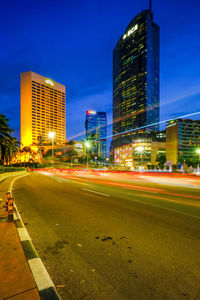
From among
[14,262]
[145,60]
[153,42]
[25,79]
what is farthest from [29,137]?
[153,42]

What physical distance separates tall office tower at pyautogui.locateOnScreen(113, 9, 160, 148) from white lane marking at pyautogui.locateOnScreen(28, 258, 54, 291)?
173 metres

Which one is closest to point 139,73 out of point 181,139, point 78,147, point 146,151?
point 181,139

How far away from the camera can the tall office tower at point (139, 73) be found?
167500mm

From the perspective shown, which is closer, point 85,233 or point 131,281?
point 131,281

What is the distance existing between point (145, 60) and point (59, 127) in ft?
390

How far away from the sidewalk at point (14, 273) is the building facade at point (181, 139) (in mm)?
139030

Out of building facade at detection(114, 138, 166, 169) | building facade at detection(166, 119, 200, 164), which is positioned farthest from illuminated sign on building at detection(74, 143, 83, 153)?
building facade at detection(166, 119, 200, 164)

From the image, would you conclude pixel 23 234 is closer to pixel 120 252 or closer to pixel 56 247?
pixel 56 247

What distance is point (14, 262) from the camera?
298 cm

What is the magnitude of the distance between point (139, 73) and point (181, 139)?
89.5 meters

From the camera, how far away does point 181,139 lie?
132m

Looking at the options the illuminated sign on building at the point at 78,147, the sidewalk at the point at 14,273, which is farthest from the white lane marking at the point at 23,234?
the illuminated sign on building at the point at 78,147

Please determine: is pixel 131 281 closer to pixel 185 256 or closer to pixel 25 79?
pixel 185 256

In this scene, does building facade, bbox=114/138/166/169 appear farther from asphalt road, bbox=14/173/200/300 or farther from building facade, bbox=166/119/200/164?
asphalt road, bbox=14/173/200/300
